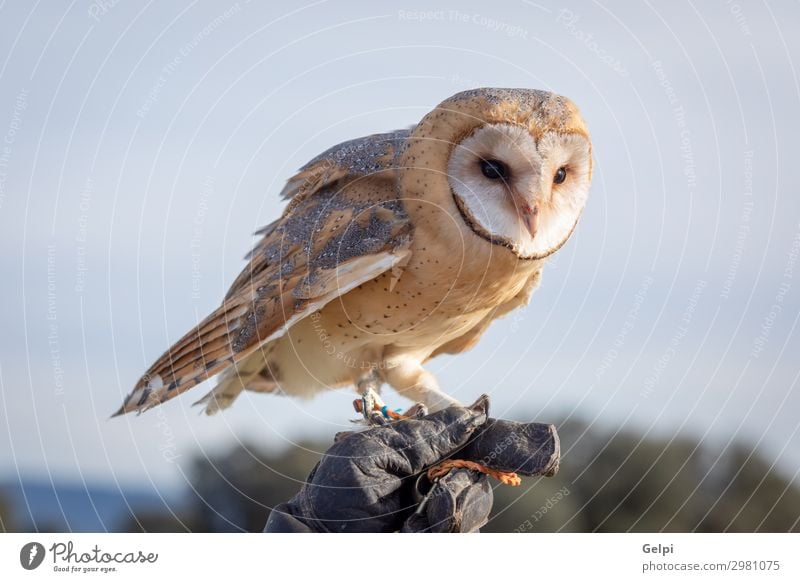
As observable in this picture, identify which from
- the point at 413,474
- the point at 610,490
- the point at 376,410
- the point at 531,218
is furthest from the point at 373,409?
the point at 610,490

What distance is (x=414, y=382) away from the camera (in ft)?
12.5

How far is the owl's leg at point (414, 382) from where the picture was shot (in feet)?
12.3

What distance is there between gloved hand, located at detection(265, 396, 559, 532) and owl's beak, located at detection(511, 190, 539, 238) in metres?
0.62

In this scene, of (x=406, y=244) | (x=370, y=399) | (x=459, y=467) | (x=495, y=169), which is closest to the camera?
(x=459, y=467)

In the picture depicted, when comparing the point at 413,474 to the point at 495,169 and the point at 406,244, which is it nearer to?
the point at 406,244

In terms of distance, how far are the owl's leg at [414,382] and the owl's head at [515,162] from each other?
761mm

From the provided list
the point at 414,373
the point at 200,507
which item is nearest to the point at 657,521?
the point at 200,507

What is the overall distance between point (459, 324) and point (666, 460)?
8.23m

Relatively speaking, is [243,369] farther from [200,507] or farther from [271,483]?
[200,507]

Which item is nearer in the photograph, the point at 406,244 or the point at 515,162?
the point at 515,162

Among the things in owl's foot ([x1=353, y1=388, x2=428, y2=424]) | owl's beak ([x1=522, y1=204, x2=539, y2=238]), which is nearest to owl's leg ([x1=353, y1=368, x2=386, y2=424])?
owl's foot ([x1=353, y1=388, x2=428, y2=424])

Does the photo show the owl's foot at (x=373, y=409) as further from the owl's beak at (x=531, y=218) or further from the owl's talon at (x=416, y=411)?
the owl's beak at (x=531, y=218)

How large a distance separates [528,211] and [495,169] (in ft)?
0.58

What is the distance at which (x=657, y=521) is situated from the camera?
11234 millimetres
